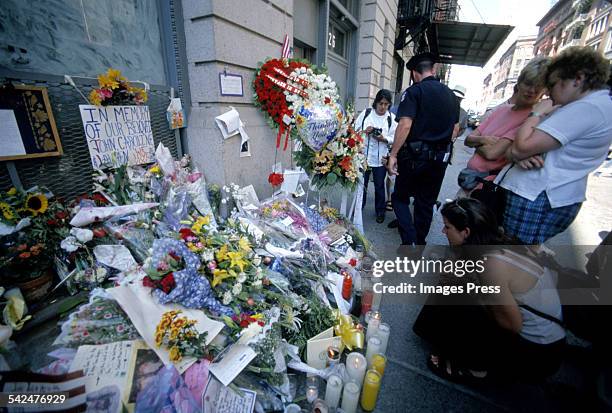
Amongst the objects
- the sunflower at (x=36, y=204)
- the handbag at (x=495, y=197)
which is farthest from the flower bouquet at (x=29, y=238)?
the handbag at (x=495, y=197)

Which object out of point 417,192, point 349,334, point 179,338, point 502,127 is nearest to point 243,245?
point 179,338

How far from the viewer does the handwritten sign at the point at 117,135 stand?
1.96m

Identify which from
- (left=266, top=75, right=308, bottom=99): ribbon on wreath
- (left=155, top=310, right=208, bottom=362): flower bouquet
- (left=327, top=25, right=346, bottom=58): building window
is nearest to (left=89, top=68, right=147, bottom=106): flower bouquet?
(left=266, top=75, right=308, bottom=99): ribbon on wreath

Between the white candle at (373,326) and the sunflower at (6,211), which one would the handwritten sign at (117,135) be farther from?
the white candle at (373,326)

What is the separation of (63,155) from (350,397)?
2.46m

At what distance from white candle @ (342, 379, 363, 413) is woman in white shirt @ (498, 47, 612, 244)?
1.77 m

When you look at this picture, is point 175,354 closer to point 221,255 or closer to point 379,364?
point 221,255

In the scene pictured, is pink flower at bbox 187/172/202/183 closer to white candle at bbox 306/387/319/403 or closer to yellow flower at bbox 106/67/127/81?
yellow flower at bbox 106/67/127/81

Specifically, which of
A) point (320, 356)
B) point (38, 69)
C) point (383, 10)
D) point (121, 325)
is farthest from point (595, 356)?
point (383, 10)

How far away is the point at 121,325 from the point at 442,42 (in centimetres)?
1563

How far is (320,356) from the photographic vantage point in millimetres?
1750

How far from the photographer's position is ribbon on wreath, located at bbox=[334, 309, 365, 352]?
1872 mm

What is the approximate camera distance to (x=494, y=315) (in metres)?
1.62

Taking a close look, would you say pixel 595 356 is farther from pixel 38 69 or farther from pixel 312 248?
pixel 38 69
